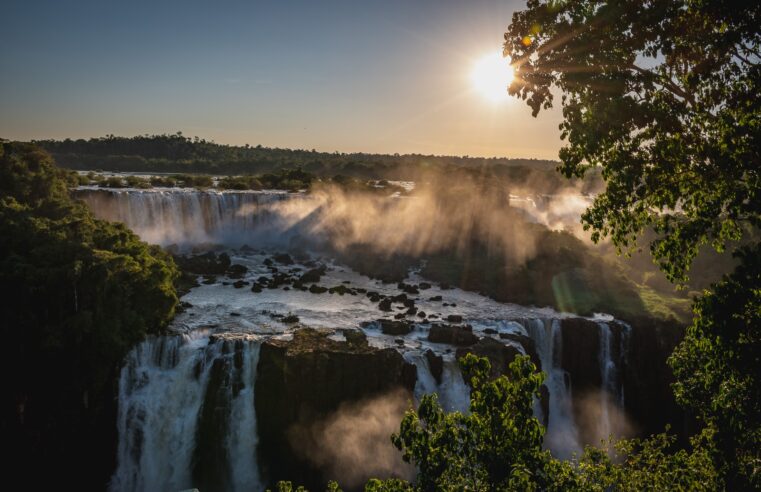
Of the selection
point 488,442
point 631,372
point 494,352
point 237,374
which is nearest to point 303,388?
point 237,374

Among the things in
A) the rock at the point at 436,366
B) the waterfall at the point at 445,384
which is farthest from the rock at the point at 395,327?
the rock at the point at 436,366

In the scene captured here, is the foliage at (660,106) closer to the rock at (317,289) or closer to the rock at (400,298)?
the rock at (400,298)

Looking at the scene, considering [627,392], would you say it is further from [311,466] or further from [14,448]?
[14,448]

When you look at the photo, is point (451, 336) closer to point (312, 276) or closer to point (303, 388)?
point (303, 388)

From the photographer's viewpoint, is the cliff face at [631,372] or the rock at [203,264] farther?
the rock at [203,264]

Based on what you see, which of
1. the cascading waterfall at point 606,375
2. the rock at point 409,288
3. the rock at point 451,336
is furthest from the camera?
the rock at point 409,288

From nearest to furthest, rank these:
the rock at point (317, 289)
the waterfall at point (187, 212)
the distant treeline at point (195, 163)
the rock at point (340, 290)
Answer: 1. the rock at point (317, 289)
2. the rock at point (340, 290)
3. the waterfall at point (187, 212)
4. the distant treeline at point (195, 163)
